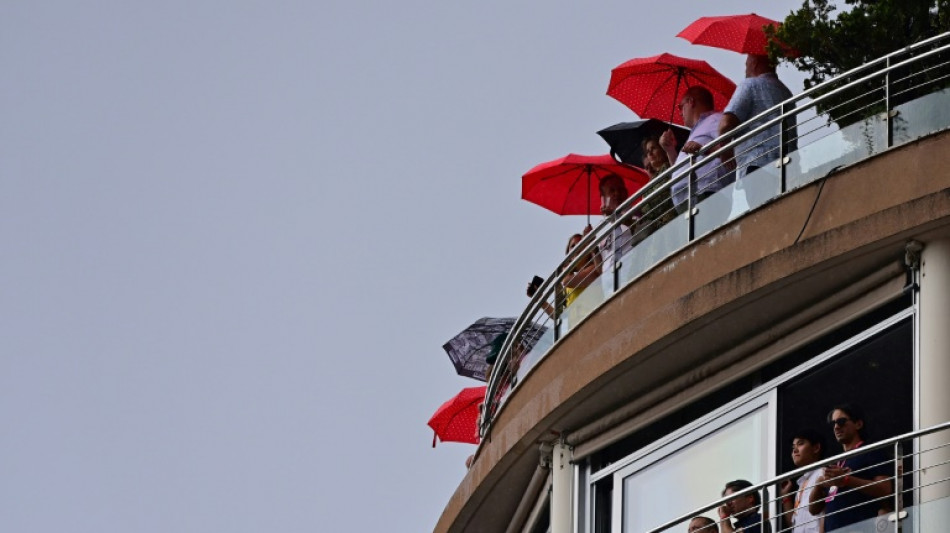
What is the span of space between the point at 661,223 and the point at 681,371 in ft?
3.82

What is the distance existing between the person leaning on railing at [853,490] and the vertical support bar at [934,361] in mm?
323

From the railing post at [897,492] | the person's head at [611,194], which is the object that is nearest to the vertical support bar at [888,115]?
the railing post at [897,492]

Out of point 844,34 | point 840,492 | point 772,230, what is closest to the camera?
point 840,492

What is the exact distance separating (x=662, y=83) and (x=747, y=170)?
424 cm

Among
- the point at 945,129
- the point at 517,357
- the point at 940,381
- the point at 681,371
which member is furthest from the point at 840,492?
the point at 517,357

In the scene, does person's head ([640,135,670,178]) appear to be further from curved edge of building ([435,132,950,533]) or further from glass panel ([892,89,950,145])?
glass panel ([892,89,950,145])

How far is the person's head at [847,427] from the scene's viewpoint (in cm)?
1359

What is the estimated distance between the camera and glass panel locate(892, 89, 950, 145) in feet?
46.1

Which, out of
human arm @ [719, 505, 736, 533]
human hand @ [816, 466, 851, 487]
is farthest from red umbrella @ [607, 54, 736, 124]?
human hand @ [816, 466, 851, 487]

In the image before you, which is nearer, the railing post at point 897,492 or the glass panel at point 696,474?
the railing post at point 897,492

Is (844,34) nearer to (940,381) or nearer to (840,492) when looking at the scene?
(940,381)

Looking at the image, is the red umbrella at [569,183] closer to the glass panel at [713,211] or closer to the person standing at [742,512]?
the glass panel at [713,211]

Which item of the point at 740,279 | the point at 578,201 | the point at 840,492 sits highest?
the point at 578,201

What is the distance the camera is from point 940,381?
44.8 feet
